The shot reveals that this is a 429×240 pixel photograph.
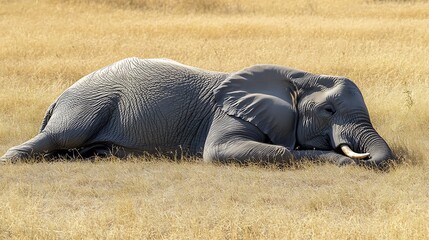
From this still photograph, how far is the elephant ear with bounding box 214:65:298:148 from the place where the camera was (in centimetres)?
907

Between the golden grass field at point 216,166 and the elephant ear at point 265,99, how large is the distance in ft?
1.92

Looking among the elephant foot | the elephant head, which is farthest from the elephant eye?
the elephant foot

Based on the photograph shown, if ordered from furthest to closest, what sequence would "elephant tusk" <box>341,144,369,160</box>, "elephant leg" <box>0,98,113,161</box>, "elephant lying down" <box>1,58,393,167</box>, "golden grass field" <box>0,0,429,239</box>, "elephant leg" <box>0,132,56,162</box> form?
"elephant leg" <box>0,98,113,161</box>, "elephant leg" <box>0,132,56,162</box>, "elephant lying down" <box>1,58,393,167</box>, "elephant tusk" <box>341,144,369,160</box>, "golden grass field" <box>0,0,429,239</box>

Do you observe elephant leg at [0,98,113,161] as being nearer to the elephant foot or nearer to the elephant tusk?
the elephant foot

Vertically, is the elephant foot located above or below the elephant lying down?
below

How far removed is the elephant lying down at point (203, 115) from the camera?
8.97 m

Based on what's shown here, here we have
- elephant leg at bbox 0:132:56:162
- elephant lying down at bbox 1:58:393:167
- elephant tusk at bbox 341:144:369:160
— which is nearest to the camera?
elephant tusk at bbox 341:144:369:160

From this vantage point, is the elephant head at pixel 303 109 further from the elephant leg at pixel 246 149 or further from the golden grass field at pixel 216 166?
the golden grass field at pixel 216 166

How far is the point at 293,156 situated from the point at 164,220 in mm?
2257

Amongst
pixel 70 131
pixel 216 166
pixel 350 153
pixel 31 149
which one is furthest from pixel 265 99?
pixel 31 149

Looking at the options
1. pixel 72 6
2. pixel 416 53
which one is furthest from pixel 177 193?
pixel 72 6

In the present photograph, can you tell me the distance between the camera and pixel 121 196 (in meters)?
7.71

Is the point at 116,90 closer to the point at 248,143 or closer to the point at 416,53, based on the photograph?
the point at 248,143

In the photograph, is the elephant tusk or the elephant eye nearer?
the elephant tusk
